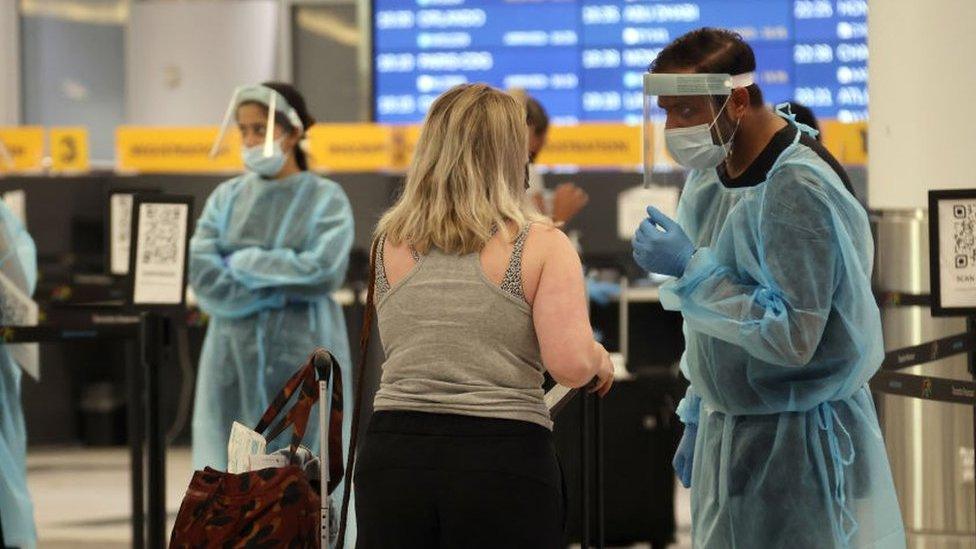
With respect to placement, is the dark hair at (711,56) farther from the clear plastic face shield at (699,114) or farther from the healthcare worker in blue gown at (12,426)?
the healthcare worker in blue gown at (12,426)

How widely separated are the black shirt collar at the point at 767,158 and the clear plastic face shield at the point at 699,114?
6 cm

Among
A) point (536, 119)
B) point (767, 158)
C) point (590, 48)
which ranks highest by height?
point (590, 48)

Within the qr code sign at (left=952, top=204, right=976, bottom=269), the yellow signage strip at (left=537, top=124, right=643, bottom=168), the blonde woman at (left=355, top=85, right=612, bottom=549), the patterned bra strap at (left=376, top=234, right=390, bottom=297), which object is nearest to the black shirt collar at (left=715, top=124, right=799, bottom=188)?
the blonde woman at (left=355, top=85, right=612, bottom=549)

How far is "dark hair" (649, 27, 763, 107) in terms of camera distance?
282cm

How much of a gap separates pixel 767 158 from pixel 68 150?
693 centimetres

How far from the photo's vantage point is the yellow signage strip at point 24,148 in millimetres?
8977

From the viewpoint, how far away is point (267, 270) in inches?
180

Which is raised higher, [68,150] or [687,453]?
[68,150]

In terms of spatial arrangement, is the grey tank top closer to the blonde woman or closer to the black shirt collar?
the blonde woman

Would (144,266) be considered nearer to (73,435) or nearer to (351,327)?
(351,327)

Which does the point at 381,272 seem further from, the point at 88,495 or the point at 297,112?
the point at 88,495

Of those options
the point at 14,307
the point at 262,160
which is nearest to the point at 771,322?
the point at 262,160

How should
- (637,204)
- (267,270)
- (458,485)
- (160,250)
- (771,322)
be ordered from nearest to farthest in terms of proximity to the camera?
(458,485), (771,322), (160,250), (267,270), (637,204)

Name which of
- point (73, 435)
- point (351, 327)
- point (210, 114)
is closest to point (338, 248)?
point (351, 327)
